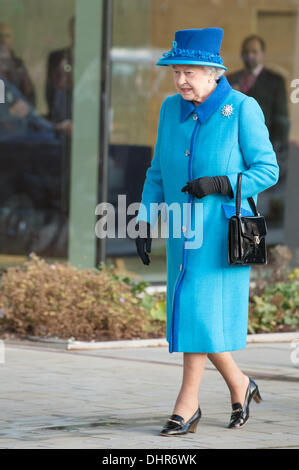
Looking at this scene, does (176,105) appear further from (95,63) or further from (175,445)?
(95,63)

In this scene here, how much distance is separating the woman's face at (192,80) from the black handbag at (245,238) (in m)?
0.50

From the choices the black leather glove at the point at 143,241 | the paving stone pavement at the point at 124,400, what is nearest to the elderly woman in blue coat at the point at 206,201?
the black leather glove at the point at 143,241

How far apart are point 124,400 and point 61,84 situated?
599cm

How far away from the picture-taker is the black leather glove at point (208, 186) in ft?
18.4

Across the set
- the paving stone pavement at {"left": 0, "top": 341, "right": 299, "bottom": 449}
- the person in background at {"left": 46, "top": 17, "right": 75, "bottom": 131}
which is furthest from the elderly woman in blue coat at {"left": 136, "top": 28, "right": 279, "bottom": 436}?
the person in background at {"left": 46, "top": 17, "right": 75, "bottom": 131}

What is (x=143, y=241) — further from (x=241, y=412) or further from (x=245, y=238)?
(x=241, y=412)

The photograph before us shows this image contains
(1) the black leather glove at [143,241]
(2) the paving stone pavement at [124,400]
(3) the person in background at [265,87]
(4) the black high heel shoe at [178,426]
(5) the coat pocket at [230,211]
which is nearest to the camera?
(2) the paving stone pavement at [124,400]

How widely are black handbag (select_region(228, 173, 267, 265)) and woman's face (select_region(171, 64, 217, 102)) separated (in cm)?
50

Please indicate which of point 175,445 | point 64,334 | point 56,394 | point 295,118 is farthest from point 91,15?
point 175,445

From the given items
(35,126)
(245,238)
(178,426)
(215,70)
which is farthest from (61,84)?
(178,426)

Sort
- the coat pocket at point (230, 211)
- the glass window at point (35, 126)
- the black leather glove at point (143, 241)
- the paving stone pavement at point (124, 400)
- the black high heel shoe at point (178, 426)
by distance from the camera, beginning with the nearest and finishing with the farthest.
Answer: the paving stone pavement at point (124, 400) → the black high heel shoe at point (178, 426) → the coat pocket at point (230, 211) → the black leather glove at point (143, 241) → the glass window at point (35, 126)

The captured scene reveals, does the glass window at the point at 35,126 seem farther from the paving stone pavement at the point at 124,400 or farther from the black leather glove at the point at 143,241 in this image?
the black leather glove at the point at 143,241

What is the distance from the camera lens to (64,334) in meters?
9.20

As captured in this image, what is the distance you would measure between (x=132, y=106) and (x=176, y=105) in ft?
20.6
